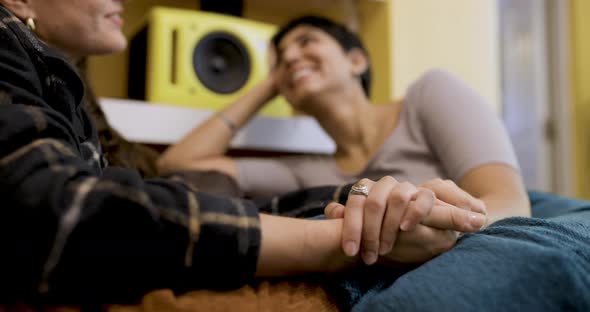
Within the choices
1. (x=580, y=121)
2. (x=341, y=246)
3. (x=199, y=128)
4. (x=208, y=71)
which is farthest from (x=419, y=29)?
(x=341, y=246)

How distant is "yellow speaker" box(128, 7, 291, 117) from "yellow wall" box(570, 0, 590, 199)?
1.62 meters

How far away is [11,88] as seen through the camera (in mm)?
495

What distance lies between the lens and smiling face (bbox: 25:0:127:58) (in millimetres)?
823

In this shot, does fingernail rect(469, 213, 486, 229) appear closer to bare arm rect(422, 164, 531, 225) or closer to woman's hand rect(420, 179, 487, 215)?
woman's hand rect(420, 179, 487, 215)

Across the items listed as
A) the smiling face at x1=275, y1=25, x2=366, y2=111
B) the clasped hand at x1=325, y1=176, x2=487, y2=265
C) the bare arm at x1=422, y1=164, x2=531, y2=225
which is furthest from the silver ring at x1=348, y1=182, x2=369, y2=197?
the smiling face at x1=275, y1=25, x2=366, y2=111

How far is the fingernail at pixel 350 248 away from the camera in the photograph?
1.72ft

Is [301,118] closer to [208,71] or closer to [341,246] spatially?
[208,71]

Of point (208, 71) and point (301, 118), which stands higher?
point (208, 71)

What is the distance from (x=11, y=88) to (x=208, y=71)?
116cm

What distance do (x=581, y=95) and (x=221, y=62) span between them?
1.83 meters

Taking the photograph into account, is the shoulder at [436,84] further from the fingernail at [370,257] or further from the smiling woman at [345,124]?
the fingernail at [370,257]

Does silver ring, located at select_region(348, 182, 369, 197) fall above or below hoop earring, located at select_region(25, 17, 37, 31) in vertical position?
below

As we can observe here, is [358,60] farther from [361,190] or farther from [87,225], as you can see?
[87,225]

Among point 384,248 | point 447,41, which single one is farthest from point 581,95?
point 384,248
